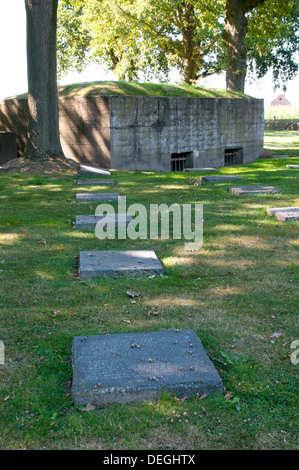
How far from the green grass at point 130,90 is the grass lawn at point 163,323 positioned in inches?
272

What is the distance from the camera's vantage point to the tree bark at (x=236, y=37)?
1791 cm

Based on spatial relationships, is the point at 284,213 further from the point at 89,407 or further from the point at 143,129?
the point at 143,129

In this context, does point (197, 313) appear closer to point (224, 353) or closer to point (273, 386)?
point (224, 353)

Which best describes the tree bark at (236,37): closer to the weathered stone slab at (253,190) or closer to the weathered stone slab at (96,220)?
the weathered stone slab at (253,190)

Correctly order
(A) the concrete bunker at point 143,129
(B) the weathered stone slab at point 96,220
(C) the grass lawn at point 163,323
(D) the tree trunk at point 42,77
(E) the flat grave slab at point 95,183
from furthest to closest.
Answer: (A) the concrete bunker at point 143,129 → (D) the tree trunk at point 42,77 → (E) the flat grave slab at point 95,183 → (B) the weathered stone slab at point 96,220 → (C) the grass lawn at point 163,323

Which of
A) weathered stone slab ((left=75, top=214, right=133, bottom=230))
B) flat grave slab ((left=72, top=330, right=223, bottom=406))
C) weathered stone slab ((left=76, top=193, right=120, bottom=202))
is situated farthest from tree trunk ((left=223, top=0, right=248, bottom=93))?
flat grave slab ((left=72, top=330, right=223, bottom=406))

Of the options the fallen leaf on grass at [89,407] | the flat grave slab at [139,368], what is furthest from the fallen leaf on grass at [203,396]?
the fallen leaf on grass at [89,407]

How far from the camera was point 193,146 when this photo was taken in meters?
14.6

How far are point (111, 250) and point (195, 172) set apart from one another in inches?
324

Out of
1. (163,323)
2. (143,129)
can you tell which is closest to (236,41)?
(143,129)

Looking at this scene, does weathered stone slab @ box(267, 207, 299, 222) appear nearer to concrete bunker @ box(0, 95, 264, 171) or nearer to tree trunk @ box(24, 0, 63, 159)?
concrete bunker @ box(0, 95, 264, 171)

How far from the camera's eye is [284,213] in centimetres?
729

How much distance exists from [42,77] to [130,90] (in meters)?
2.95

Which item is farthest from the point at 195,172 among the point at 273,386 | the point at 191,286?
the point at 273,386
